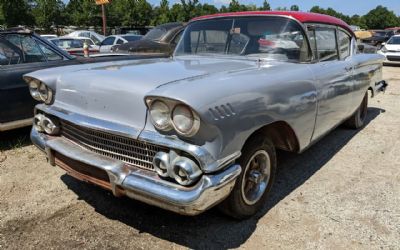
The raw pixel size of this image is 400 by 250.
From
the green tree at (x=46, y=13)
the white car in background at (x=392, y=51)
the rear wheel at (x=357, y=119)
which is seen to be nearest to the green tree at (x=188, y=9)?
the green tree at (x=46, y=13)

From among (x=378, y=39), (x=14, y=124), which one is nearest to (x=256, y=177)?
(x=14, y=124)

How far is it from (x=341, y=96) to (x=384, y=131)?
203 centimetres

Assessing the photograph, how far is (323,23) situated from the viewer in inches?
169

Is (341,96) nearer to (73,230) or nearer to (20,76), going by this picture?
Answer: (73,230)

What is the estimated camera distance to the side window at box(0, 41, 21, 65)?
16.1 ft

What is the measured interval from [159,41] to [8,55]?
5043 mm

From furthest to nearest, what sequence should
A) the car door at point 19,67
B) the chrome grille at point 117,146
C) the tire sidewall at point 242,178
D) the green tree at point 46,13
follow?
the green tree at point 46,13, the car door at point 19,67, the tire sidewall at point 242,178, the chrome grille at point 117,146

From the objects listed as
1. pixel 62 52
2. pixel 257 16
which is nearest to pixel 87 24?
pixel 62 52

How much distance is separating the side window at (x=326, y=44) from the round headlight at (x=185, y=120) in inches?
82.9

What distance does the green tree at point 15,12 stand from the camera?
1142 inches

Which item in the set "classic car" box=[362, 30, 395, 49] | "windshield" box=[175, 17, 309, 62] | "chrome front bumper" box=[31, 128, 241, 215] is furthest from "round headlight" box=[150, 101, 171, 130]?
"classic car" box=[362, 30, 395, 49]

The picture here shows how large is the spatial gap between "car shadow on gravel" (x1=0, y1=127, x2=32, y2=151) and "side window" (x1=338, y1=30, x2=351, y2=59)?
392 cm

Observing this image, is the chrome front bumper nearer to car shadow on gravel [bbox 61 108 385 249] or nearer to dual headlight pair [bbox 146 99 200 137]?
dual headlight pair [bbox 146 99 200 137]

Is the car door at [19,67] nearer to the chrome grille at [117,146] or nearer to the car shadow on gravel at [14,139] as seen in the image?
the car shadow on gravel at [14,139]
